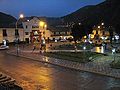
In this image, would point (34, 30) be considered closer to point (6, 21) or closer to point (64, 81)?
point (6, 21)

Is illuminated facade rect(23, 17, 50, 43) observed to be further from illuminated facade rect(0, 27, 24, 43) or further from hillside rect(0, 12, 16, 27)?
illuminated facade rect(0, 27, 24, 43)

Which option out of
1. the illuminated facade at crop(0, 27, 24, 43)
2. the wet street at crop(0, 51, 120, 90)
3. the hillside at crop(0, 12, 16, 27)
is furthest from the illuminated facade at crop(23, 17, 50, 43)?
the wet street at crop(0, 51, 120, 90)

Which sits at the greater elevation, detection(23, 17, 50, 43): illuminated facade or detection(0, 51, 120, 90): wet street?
detection(23, 17, 50, 43): illuminated facade

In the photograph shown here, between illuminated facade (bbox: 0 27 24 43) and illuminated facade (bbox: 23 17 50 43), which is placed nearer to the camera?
illuminated facade (bbox: 0 27 24 43)

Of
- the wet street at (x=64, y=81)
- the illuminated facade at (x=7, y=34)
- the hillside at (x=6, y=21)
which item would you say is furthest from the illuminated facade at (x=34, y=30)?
the wet street at (x=64, y=81)

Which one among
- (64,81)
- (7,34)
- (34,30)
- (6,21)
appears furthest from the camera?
(6,21)

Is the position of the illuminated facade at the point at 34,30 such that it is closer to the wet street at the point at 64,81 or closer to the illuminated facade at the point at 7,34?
the illuminated facade at the point at 7,34

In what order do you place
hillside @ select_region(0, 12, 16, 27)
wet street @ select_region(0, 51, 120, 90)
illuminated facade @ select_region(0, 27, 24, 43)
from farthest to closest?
hillside @ select_region(0, 12, 16, 27) < illuminated facade @ select_region(0, 27, 24, 43) < wet street @ select_region(0, 51, 120, 90)

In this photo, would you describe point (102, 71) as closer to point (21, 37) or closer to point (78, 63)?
point (78, 63)

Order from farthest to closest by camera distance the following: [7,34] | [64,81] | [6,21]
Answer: [6,21]
[7,34]
[64,81]

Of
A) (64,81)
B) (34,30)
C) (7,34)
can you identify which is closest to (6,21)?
(34,30)

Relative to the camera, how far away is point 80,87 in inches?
906

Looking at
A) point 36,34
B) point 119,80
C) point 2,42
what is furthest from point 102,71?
point 36,34

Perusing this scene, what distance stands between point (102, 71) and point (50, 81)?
7177 mm
